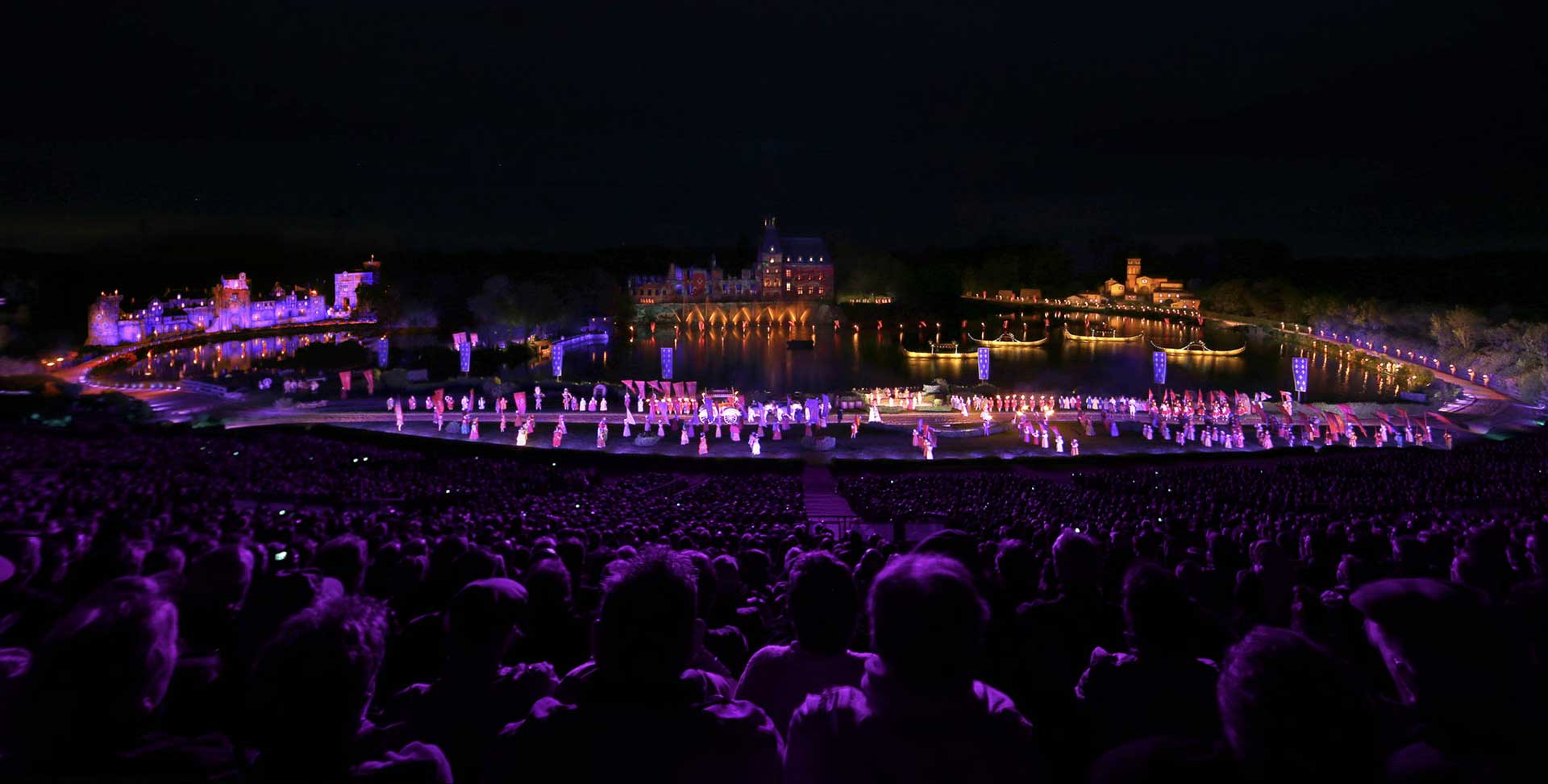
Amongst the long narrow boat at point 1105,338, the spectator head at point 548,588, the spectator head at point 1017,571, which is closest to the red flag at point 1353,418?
the spectator head at point 1017,571

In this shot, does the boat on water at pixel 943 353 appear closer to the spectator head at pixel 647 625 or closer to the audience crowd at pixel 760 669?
the audience crowd at pixel 760 669

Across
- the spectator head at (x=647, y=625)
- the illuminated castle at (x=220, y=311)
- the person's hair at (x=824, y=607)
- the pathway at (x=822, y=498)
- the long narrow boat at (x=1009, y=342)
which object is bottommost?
the pathway at (x=822, y=498)

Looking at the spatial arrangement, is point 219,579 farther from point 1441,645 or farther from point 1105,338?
point 1105,338

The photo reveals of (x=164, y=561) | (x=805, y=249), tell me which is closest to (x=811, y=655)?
(x=164, y=561)

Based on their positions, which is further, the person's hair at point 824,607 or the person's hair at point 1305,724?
the person's hair at point 824,607

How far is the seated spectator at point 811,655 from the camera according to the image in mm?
3168

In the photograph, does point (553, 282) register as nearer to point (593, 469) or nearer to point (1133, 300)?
point (593, 469)

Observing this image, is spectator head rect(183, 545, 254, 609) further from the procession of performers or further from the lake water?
the lake water

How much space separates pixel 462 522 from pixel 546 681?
27.0 ft

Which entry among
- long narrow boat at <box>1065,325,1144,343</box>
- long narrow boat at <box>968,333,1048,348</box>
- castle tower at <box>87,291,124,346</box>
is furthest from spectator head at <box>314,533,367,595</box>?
castle tower at <box>87,291,124,346</box>

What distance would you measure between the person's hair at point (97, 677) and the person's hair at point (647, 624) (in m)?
1.27

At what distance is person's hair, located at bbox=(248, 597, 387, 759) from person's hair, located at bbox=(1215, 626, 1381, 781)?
7.33 ft

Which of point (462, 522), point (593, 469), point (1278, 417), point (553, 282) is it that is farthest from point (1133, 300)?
point (462, 522)

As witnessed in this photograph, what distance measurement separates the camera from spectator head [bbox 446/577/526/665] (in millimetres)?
3186
